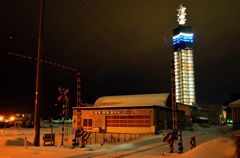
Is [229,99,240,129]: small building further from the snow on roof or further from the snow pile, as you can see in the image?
the snow pile

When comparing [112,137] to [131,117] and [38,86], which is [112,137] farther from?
[38,86]

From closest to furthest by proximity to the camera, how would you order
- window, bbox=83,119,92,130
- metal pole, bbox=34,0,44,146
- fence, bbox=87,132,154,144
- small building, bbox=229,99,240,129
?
metal pole, bbox=34,0,44,146 → small building, bbox=229,99,240,129 → fence, bbox=87,132,154,144 → window, bbox=83,119,92,130

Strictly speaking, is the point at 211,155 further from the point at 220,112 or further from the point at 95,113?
the point at 220,112

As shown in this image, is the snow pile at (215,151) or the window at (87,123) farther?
the window at (87,123)

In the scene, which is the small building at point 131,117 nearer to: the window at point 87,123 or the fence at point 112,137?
the window at point 87,123

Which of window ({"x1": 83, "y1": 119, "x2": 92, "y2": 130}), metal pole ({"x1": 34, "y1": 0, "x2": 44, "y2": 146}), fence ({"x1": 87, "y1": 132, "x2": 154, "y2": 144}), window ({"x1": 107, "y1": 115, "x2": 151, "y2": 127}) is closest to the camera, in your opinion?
metal pole ({"x1": 34, "y1": 0, "x2": 44, "y2": 146})

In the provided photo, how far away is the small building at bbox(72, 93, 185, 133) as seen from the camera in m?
48.1

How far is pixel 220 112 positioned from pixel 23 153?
4532 inches

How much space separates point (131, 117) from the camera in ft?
164

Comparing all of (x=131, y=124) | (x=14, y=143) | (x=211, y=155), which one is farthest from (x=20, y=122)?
(x=211, y=155)

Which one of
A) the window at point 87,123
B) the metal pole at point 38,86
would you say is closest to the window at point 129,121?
the window at point 87,123

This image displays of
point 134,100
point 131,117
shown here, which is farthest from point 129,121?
point 134,100

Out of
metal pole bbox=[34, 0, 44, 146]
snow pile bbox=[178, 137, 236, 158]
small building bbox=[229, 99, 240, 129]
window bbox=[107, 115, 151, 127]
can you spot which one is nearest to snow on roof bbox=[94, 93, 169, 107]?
window bbox=[107, 115, 151, 127]

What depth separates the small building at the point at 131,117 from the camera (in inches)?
1893
